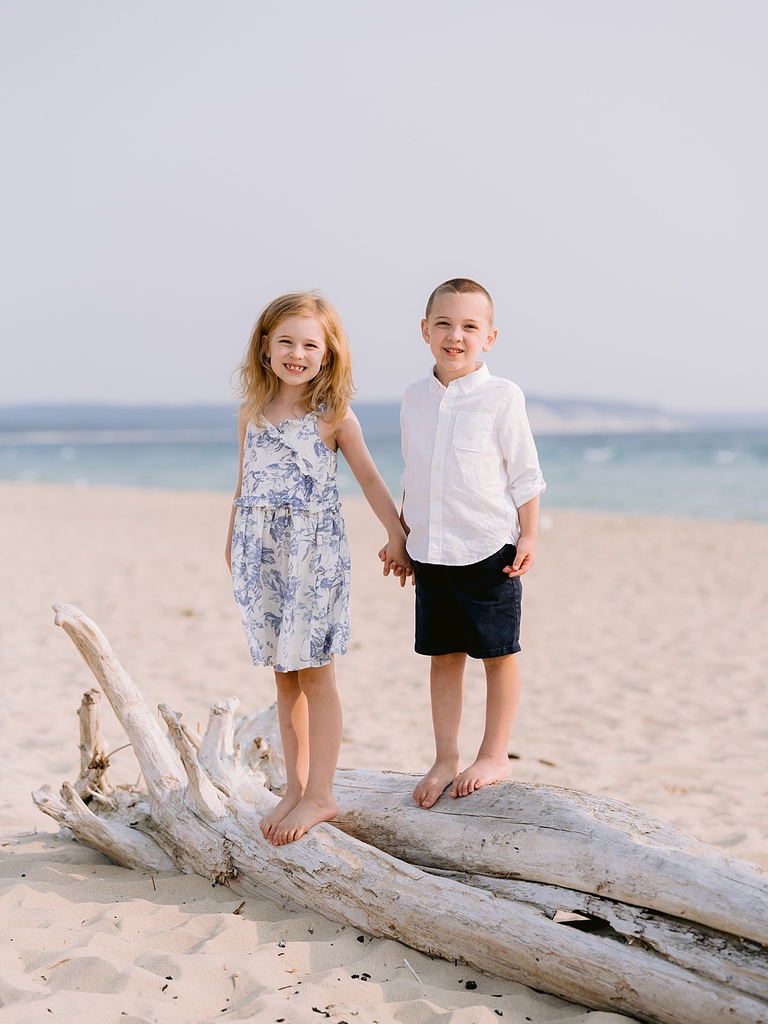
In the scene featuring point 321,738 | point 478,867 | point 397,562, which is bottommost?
point 478,867

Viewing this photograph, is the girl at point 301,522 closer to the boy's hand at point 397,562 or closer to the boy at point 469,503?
the boy's hand at point 397,562

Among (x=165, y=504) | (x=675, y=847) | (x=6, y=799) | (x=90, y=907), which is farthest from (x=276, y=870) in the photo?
(x=165, y=504)

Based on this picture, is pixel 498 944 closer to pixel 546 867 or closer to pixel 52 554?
pixel 546 867

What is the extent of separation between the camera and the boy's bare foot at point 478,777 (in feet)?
10.5

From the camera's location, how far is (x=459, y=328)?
10.3 feet

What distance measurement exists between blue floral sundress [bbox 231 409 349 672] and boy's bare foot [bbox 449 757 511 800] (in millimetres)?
607

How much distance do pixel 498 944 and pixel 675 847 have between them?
1.94 feet

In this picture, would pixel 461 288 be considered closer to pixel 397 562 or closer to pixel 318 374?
pixel 318 374

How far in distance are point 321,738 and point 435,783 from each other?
434 millimetres

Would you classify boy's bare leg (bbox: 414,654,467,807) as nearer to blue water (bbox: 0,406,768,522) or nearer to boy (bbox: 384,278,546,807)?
boy (bbox: 384,278,546,807)

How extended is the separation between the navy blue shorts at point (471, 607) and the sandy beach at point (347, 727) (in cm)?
101

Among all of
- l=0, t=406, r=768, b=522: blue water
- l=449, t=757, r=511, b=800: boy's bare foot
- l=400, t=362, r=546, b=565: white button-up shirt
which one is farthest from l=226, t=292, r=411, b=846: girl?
l=0, t=406, r=768, b=522: blue water

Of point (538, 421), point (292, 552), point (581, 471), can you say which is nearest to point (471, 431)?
point (292, 552)

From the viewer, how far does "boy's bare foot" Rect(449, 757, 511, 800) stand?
10.5 feet
